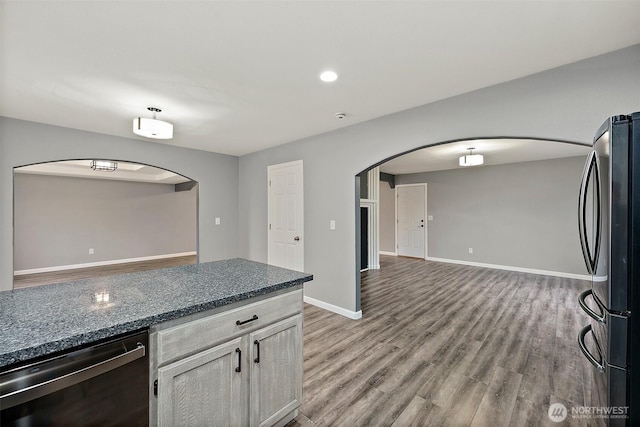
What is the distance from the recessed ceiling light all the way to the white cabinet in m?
1.69

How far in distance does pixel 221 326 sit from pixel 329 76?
1.97 meters

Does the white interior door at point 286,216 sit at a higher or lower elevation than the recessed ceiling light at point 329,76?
lower

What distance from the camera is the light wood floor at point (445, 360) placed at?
1.86 m

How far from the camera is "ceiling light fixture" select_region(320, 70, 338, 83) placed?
7.12 ft

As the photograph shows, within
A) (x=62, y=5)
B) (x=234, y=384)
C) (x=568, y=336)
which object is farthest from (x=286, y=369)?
(x=568, y=336)

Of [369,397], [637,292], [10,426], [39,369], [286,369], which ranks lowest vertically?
[369,397]

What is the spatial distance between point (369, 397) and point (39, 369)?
188cm

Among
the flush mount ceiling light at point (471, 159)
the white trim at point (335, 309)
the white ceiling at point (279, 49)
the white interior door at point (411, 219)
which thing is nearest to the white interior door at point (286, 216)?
the white trim at point (335, 309)

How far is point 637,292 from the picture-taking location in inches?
46.8

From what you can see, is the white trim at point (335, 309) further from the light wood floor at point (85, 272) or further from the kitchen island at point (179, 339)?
the light wood floor at point (85, 272)

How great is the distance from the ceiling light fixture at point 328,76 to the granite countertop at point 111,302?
1576 mm

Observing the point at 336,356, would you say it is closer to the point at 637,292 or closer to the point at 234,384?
the point at 234,384

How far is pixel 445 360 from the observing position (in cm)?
248

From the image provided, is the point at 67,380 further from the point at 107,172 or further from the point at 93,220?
the point at 93,220
